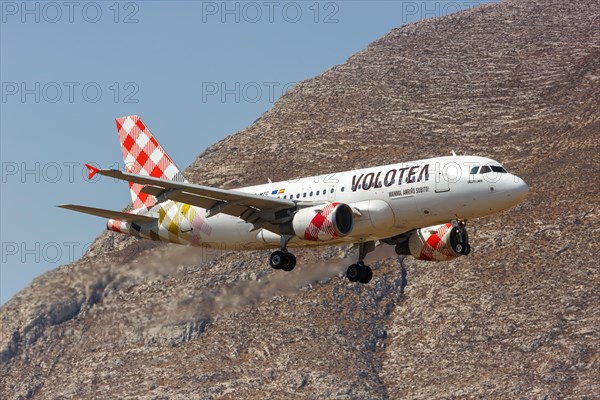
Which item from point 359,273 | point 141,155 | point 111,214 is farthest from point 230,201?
point 141,155

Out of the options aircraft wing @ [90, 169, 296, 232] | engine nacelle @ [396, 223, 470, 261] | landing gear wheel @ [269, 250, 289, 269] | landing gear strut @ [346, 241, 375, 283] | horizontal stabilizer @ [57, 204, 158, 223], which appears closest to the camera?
aircraft wing @ [90, 169, 296, 232]

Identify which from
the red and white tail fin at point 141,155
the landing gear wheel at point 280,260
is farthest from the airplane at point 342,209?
the red and white tail fin at point 141,155

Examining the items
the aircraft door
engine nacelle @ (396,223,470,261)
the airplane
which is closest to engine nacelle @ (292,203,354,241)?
the airplane

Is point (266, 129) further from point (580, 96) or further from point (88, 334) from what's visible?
point (88, 334)

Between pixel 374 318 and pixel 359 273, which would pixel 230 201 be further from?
pixel 374 318

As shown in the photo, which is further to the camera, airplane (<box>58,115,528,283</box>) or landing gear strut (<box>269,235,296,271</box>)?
landing gear strut (<box>269,235,296,271</box>)

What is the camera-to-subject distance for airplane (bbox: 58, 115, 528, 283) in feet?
223

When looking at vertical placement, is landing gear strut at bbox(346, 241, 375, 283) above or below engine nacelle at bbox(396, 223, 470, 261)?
below

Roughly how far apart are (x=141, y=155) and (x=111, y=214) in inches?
496

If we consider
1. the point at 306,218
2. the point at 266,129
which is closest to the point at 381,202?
the point at 306,218

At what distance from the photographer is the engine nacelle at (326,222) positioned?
69.4 meters

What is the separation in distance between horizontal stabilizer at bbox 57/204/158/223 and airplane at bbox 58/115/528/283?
54 mm

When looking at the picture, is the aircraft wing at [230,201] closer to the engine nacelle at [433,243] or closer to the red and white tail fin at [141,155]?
the engine nacelle at [433,243]

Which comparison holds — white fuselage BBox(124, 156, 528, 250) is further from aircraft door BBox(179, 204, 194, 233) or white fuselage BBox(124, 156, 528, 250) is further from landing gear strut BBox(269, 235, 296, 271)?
aircraft door BBox(179, 204, 194, 233)
